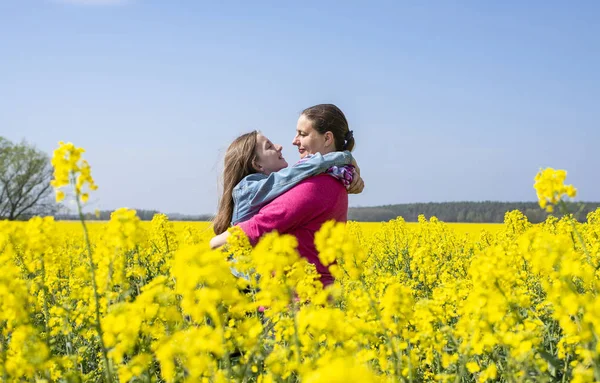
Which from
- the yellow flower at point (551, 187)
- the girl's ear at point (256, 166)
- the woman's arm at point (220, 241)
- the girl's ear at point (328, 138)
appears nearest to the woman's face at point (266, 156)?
the girl's ear at point (256, 166)

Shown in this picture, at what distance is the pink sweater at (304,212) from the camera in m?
3.96

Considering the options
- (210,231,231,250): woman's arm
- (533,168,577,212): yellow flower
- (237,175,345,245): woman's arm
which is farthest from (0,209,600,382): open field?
(237,175,345,245): woman's arm

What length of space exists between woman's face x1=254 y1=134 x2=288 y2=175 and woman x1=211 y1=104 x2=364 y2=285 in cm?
19

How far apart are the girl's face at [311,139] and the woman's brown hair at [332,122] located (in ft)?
0.10

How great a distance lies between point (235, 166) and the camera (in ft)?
14.8

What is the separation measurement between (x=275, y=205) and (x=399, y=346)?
5.22 ft

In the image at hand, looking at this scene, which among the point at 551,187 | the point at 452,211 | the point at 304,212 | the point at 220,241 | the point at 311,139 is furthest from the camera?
the point at 452,211

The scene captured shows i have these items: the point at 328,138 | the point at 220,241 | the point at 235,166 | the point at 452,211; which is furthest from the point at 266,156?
the point at 452,211

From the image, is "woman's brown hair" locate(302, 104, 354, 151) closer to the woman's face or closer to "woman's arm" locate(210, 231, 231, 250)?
the woman's face

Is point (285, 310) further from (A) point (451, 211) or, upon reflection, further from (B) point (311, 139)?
(A) point (451, 211)

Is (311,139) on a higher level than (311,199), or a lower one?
higher

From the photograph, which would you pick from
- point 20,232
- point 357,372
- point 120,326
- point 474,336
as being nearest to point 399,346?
point 474,336

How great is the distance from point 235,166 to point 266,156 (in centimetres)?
24

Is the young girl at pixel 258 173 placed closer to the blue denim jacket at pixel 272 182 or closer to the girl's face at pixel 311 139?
the blue denim jacket at pixel 272 182
